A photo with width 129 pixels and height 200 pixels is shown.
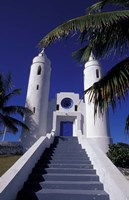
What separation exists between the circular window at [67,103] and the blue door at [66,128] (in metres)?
2.15

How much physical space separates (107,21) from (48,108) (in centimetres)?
1660

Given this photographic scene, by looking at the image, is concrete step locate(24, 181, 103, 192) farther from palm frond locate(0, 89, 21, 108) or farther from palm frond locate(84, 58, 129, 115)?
palm frond locate(0, 89, 21, 108)

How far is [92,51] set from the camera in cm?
426

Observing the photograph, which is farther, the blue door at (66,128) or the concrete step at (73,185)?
the blue door at (66,128)

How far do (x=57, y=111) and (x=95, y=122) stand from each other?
4781 millimetres

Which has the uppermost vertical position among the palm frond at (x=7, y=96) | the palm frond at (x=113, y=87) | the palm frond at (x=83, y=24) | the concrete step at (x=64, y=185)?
the palm frond at (x=7, y=96)

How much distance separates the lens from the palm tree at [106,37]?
9.78 feet

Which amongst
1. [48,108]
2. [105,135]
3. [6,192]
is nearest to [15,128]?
[48,108]

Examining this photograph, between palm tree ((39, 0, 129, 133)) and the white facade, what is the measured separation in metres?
12.9

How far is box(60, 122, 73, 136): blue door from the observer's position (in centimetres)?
1864

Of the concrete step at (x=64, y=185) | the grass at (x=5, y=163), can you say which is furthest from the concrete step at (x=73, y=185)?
the grass at (x=5, y=163)

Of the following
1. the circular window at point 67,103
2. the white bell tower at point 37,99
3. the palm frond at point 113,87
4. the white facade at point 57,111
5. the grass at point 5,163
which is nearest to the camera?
the palm frond at point 113,87

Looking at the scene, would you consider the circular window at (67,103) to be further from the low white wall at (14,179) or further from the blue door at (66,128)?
the low white wall at (14,179)

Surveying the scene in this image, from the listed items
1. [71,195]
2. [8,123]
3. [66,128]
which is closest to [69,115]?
[66,128]
